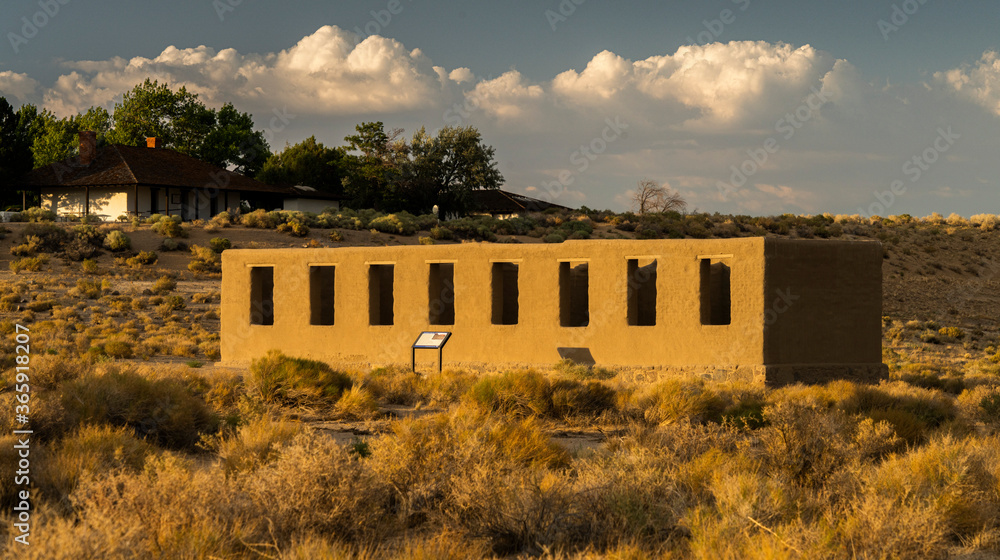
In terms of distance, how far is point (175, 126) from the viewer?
5534cm

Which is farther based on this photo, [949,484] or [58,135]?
[58,135]

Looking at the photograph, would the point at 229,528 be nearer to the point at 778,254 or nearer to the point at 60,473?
the point at 60,473

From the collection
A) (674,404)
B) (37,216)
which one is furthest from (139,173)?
(674,404)

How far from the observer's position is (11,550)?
17.2 ft

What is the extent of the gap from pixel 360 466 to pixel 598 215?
47247 mm

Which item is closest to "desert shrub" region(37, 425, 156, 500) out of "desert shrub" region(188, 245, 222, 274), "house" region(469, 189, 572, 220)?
"desert shrub" region(188, 245, 222, 274)

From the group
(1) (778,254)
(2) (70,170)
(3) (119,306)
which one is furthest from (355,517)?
(2) (70,170)

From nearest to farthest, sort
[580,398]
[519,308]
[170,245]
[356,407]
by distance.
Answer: [356,407], [580,398], [519,308], [170,245]

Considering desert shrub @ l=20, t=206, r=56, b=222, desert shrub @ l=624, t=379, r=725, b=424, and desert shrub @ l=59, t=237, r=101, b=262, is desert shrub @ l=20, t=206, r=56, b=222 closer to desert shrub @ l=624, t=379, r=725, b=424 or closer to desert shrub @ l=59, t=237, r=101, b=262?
desert shrub @ l=59, t=237, r=101, b=262

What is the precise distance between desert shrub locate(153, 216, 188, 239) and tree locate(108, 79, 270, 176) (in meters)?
17.0

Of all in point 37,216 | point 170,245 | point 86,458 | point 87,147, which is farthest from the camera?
point 87,147

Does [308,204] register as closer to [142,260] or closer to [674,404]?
[142,260]

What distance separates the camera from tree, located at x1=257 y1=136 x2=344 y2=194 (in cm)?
5738

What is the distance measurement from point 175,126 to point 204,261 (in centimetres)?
2313
